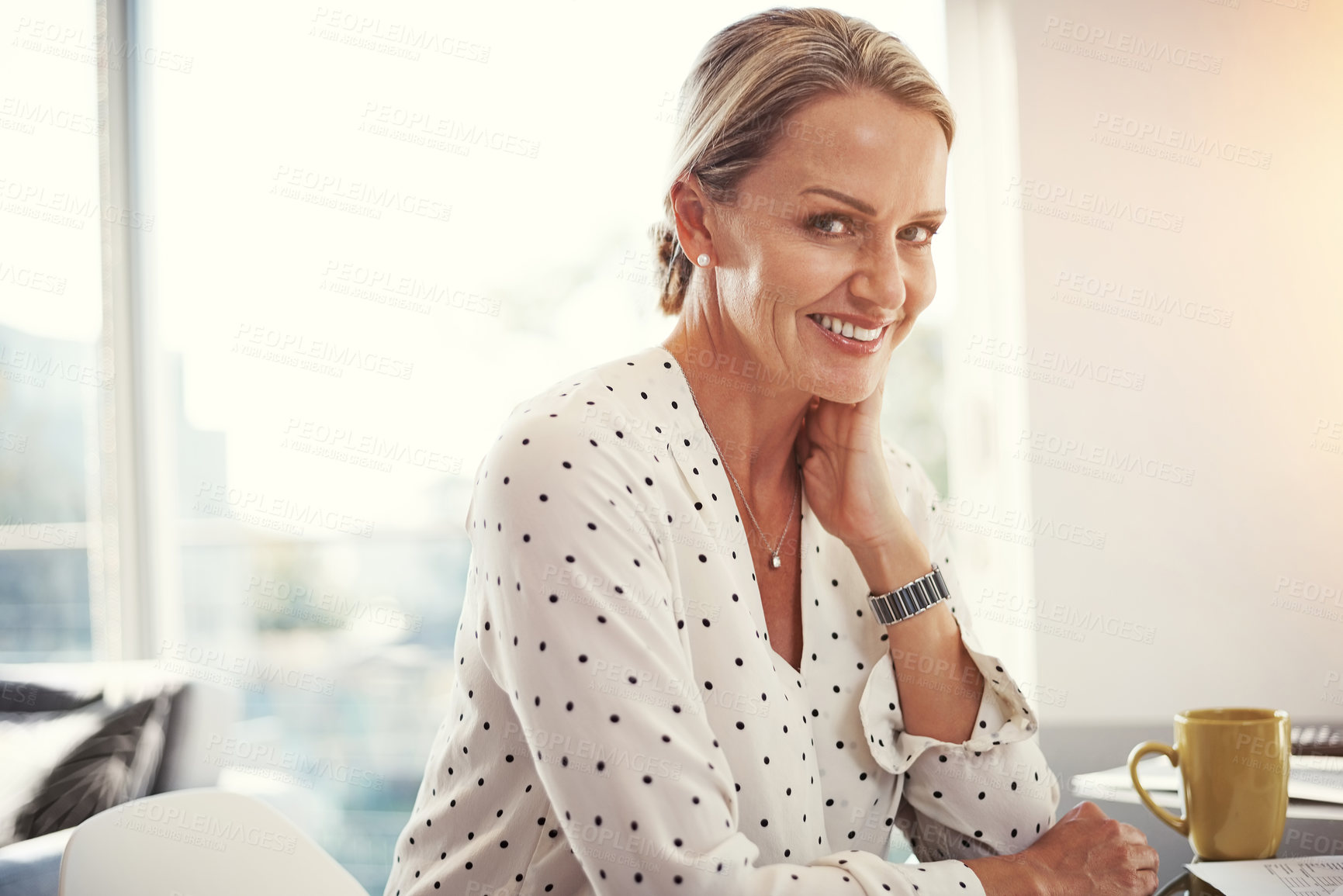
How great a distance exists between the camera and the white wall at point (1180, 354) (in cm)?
206

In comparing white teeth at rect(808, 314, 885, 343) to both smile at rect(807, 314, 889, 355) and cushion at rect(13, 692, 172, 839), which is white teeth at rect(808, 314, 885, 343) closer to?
smile at rect(807, 314, 889, 355)

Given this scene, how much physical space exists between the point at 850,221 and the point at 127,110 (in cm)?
272

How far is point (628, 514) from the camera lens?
0.93 metres

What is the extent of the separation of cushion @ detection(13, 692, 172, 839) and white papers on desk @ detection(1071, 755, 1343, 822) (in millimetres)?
1708

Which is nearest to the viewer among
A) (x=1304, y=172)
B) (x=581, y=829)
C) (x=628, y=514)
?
(x=581, y=829)

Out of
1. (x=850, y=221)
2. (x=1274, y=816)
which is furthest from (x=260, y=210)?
(x=1274, y=816)

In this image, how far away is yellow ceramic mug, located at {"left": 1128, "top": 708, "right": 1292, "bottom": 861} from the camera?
40.0 inches

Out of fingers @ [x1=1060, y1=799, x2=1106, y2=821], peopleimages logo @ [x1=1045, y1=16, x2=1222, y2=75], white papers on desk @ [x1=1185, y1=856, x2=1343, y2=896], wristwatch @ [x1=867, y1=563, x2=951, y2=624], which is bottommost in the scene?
white papers on desk @ [x1=1185, y1=856, x2=1343, y2=896]

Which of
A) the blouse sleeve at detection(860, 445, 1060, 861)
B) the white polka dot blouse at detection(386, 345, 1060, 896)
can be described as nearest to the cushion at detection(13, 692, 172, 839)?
the white polka dot blouse at detection(386, 345, 1060, 896)

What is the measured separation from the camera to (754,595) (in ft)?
3.49

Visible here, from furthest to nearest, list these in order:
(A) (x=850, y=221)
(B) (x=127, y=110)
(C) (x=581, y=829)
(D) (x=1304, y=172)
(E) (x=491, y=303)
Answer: (B) (x=127, y=110) → (E) (x=491, y=303) → (D) (x=1304, y=172) → (A) (x=850, y=221) → (C) (x=581, y=829)

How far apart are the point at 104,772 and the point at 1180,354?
236 cm

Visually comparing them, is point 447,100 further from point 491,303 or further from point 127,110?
point 127,110

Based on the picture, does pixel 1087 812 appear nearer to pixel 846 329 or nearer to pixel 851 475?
pixel 851 475
